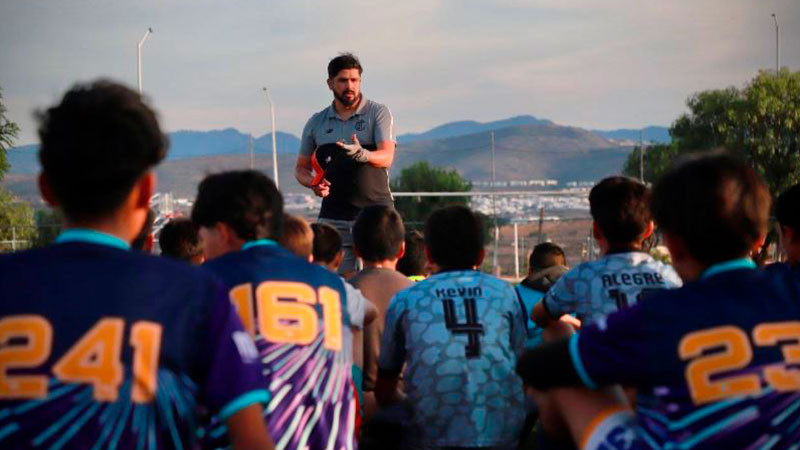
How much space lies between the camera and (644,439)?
254 cm

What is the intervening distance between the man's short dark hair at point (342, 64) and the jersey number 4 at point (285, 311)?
453cm

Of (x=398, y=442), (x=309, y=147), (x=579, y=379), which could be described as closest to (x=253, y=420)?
(x=579, y=379)

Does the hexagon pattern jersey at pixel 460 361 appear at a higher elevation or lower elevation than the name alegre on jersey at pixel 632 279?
lower

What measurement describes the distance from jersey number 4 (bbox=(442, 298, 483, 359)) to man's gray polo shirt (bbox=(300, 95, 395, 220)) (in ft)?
11.4

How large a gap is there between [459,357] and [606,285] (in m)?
0.76

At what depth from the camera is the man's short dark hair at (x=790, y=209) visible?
4613 millimetres

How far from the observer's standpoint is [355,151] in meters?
7.38

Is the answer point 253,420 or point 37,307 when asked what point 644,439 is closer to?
point 253,420

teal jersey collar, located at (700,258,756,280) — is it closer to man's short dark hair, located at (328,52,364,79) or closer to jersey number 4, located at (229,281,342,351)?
jersey number 4, located at (229,281,342,351)

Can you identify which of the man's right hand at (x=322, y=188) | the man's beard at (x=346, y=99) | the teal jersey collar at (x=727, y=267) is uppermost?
the man's beard at (x=346, y=99)

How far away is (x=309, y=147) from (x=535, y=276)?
278 centimetres

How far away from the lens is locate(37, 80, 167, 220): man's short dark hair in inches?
92.0

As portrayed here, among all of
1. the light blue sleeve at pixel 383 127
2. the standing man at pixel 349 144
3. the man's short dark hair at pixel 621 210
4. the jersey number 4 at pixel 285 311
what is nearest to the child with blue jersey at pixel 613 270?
the man's short dark hair at pixel 621 210

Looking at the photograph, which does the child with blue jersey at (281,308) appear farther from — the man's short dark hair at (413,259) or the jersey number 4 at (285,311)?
the man's short dark hair at (413,259)
